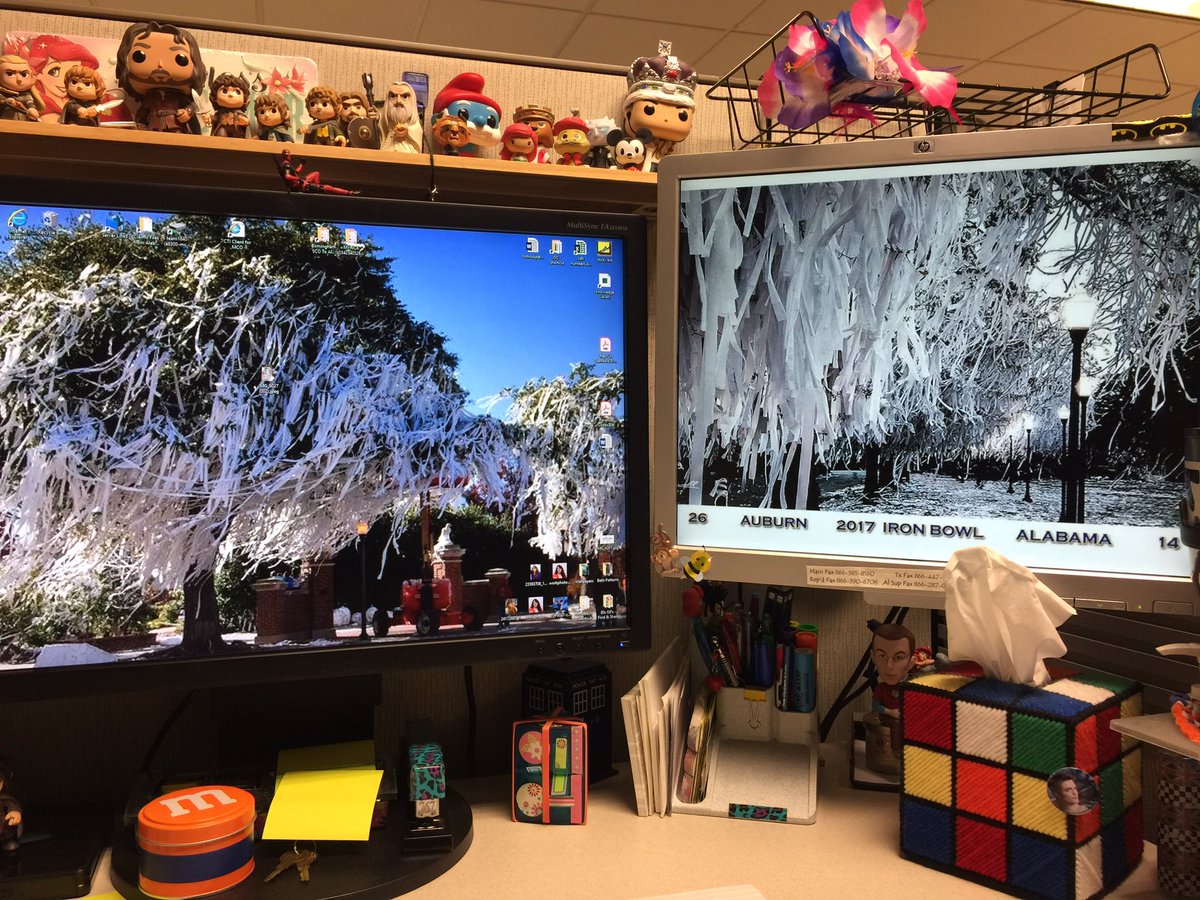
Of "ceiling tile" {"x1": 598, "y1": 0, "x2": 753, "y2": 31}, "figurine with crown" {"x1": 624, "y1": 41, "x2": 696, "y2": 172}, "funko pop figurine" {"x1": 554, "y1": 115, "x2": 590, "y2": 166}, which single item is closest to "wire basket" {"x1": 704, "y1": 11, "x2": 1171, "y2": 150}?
"figurine with crown" {"x1": 624, "y1": 41, "x2": 696, "y2": 172}

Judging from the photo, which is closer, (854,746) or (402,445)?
(402,445)

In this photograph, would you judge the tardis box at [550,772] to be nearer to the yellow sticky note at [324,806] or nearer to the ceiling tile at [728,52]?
the yellow sticky note at [324,806]

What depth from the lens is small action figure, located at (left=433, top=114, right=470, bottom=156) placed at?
88 cm

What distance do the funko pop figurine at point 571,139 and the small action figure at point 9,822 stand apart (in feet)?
2.56

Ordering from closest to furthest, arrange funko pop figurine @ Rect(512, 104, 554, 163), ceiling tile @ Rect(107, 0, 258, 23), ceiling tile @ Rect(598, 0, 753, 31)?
1. funko pop figurine @ Rect(512, 104, 554, 163)
2. ceiling tile @ Rect(107, 0, 258, 23)
3. ceiling tile @ Rect(598, 0, 753, 31)

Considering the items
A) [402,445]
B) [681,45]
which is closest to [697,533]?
[402,445]

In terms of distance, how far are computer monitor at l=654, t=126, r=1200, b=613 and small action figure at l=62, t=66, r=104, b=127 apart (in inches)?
21.7

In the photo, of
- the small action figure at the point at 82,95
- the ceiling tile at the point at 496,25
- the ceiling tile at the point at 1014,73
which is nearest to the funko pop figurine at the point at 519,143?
the small action figure at the point at 82,95

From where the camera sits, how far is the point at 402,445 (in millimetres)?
728

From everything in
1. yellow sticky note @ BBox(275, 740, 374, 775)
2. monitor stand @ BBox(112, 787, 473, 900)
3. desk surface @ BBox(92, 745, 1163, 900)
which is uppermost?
yellow sticky note @ BBox(275, 740, 374, 775)

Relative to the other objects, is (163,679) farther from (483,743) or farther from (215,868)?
(483,743)

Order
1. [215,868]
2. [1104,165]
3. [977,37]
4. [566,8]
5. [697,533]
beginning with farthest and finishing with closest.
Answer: [977,37] < [566,8] < [697,533] < [1104,165] < [215,868]

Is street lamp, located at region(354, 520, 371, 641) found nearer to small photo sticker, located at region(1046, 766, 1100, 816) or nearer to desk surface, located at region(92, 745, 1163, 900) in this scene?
desk surface, located at region(92, 745, 1163, 900)

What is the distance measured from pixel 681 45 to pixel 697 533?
3.41 metres
